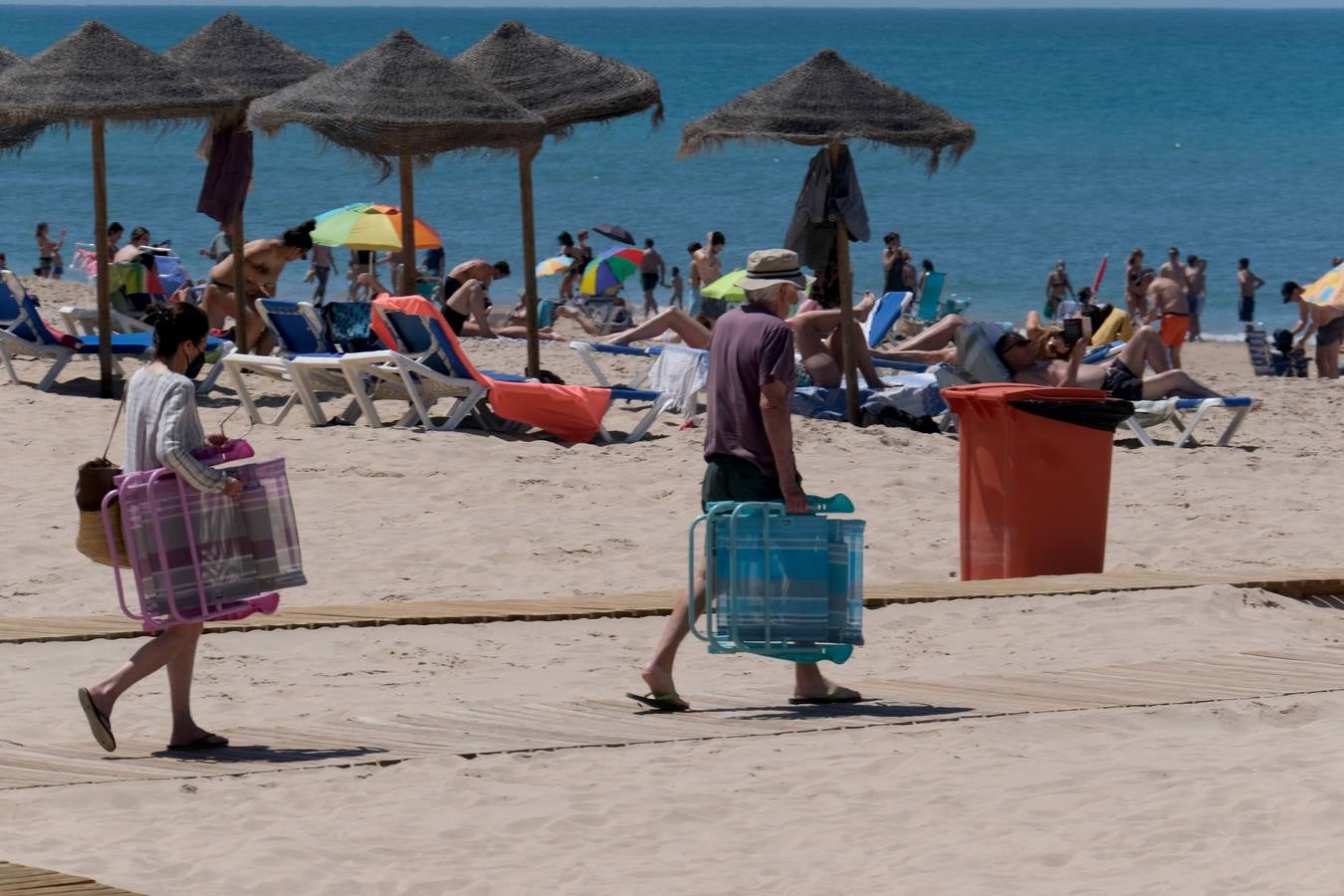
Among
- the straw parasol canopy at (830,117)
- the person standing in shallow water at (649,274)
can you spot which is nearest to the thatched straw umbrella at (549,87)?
the straw parasol canopy at (830,117)

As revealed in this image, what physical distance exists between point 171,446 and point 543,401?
6.24m

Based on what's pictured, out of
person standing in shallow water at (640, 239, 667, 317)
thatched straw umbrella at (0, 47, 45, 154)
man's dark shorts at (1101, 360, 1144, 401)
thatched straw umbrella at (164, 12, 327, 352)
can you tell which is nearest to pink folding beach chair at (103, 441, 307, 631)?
man's dark shorts at (1101, 360, 1144, 401)

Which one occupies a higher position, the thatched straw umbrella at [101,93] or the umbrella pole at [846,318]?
the thatched straw umbrella at [101,93]

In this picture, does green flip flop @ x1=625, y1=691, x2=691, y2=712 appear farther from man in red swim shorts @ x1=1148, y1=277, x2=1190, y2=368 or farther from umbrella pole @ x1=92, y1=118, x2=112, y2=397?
man in red swim shorts @ x1=1148, y1=277, x2=1190, y2=368

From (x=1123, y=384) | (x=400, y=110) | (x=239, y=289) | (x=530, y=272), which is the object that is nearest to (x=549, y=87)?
(x=530, y=272)

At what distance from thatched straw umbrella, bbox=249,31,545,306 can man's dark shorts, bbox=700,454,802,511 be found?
23.3 feet

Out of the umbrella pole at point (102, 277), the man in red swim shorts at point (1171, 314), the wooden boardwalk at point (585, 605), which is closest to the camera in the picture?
the wooden boardwalk at point (585, 605)

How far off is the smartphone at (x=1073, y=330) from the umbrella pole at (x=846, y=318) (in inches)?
61.1

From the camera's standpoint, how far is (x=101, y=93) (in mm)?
12102

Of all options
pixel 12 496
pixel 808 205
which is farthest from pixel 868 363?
pixel 12 496

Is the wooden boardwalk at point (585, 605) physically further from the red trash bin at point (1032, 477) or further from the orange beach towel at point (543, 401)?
the orange beach towel at point (543, 401)

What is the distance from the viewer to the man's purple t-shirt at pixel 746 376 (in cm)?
523

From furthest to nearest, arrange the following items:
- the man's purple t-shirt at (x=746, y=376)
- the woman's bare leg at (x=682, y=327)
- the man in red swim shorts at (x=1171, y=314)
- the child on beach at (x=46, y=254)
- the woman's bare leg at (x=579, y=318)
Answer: the child on beach at (x=46, y=254) < the woman's bare leg at (x=579, y=318) < the man in red swim shorts at (x=1171, y=314) < the woman's bare leg at (x=682, y=327) < the man's purple t-shirt at (x=746, y=376)

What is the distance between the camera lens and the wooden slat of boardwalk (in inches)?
150
